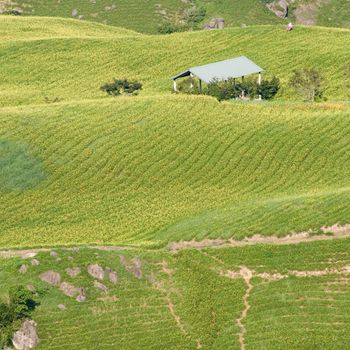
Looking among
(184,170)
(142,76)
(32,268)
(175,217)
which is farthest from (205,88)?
(32,268)

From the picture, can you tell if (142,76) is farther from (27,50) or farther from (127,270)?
(127,270)

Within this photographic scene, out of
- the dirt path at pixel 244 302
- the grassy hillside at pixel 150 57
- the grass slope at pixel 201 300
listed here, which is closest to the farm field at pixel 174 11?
the grassy hillside at pixel 150 57

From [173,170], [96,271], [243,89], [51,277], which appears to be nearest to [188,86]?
[243,89]

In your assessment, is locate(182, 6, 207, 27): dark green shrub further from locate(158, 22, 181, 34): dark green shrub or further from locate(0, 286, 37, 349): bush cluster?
locate(0, 286, 37, 349): bush cluster

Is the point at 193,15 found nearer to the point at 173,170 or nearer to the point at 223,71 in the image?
the point at 223,71

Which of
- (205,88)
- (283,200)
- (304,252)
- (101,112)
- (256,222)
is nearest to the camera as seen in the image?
(304,252)

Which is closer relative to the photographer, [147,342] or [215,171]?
[147,342]

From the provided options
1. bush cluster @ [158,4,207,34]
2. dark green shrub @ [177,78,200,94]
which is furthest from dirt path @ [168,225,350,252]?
bush cluster @ [158,4,207,34]
